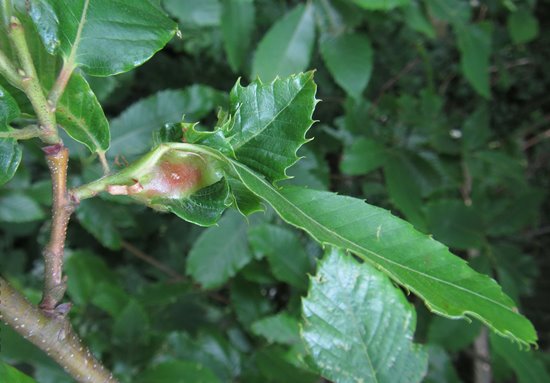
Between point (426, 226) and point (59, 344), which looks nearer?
point (59, 344)

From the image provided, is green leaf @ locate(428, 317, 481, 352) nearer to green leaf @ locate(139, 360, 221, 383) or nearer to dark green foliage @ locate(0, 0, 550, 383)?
dark green foliage @ locate(0, 0, 550, 383)

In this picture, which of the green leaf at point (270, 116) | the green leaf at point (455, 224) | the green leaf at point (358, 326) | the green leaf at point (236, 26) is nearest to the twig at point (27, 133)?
the green leaf at point (270, 116)

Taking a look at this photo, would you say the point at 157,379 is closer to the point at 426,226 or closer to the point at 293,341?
the point at 293,341

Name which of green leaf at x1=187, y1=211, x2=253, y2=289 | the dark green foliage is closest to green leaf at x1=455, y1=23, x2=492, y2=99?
the dark green foliage

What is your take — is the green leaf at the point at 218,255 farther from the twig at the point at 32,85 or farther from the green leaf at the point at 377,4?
the twig at the point at 32,85

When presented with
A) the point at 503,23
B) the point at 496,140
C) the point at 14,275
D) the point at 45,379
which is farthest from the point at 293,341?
the point at 503,23

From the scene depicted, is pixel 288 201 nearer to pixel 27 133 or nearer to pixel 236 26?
pixel 27 133

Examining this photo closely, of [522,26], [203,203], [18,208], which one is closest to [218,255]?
[18,208]
